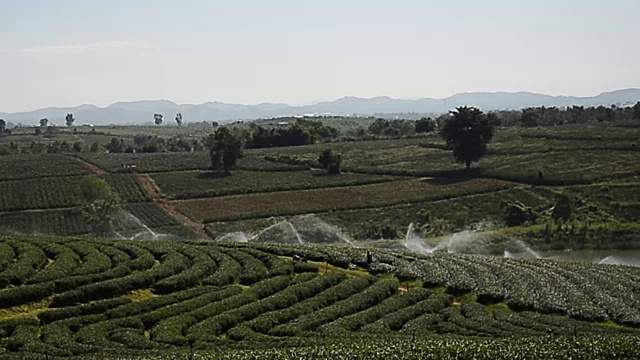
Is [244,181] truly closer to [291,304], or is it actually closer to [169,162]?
[169,162]

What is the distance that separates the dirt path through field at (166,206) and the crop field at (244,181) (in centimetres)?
96

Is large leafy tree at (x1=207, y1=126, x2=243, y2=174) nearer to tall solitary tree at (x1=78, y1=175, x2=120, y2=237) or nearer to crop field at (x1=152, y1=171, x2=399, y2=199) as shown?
crop field at (x1=152, y1=171, x2=399, y2=199)

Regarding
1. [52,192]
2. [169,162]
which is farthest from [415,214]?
[169,162]

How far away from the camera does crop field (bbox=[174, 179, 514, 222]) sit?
87188mm

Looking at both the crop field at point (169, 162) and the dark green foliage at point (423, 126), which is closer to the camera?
the crop field at point (169, 162)

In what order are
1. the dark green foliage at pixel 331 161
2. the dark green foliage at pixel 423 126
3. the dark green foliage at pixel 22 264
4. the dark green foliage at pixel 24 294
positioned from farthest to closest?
the dark green foliage at pixel 423 126
the dark green foliage at pixel 331 161
the dark green foliage at pixel 22 264
the dark green foliage at pixel 24 294

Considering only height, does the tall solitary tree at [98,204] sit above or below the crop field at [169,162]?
below

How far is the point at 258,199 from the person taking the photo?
9275 centimetres

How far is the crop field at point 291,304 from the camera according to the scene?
2553 cm

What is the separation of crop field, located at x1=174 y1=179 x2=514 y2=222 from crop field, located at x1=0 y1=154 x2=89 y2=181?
2478 centimetres

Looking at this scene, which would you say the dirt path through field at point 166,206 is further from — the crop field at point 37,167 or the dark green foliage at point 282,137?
the dark green foliage at point 282,137

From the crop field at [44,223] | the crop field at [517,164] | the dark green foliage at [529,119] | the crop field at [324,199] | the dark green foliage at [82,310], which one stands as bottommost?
the crop field at [44,223]

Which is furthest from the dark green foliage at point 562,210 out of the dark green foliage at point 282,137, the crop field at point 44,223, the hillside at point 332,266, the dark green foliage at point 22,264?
the dark green foliage at point 282,137

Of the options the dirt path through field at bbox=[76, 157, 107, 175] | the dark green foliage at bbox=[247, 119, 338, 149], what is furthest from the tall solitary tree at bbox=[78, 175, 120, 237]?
the dark green foliage at bbox=[247, 119, 338, 149]
